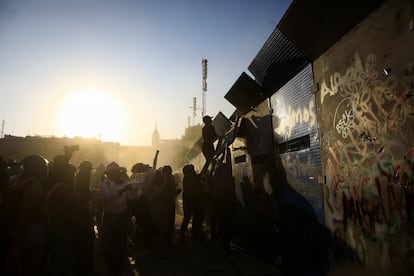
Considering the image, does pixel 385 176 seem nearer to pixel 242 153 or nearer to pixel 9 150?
pixel 242 153

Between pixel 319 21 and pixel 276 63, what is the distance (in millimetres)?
1894

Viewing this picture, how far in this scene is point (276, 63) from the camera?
236 inches

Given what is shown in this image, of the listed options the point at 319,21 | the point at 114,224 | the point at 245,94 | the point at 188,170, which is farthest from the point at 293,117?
the point at 114,224

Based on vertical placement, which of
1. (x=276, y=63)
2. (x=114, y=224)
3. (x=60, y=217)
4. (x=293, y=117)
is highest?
(x=276, y=63)

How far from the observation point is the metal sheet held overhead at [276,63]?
5254 mm

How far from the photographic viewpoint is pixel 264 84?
6957 millimetres

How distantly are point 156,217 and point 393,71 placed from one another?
17.3 feet

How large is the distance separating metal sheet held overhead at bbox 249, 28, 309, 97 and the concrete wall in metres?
0.98

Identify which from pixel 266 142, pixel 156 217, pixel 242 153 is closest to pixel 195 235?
pixel 156 217

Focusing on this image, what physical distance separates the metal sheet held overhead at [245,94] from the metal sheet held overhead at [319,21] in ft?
8.04

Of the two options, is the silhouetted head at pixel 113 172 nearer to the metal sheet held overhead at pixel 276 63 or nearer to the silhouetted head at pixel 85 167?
the silhouetted head at pixel 85 167

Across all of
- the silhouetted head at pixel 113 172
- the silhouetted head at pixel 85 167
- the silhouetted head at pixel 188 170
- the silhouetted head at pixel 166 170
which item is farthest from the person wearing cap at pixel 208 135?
the silhouetted head at pixel 85 167

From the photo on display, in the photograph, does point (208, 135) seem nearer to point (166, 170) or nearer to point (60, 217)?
point (166, 170)

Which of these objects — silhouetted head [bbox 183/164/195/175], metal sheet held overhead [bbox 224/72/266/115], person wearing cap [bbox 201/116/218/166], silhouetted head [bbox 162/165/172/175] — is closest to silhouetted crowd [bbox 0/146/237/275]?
silhouetted head [bbox 162/165/172/175]
